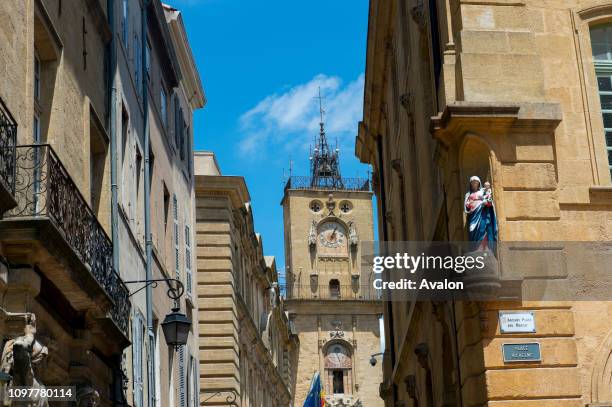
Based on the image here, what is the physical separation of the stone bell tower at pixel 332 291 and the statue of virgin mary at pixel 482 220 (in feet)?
193

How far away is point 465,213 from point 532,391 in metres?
2.42

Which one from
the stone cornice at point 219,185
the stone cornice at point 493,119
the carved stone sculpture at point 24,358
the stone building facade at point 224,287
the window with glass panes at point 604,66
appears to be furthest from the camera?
the stone cornice at point 219,185

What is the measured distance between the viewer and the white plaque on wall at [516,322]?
50.2ft

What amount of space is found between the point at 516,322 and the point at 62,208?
19.1ft

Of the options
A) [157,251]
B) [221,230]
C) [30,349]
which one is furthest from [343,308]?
[30,349]

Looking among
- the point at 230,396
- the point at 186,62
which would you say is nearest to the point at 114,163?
the point at 186,62

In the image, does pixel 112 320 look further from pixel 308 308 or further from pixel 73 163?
pixel 308 308

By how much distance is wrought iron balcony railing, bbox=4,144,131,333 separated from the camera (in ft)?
41.3

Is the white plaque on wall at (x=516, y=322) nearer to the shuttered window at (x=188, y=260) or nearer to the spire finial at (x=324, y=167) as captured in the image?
the shuttered window at (x=188, y=260)

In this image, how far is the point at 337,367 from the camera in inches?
3162

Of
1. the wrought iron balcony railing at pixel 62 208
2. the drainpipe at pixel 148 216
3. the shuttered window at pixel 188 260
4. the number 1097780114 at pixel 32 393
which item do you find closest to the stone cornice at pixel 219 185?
the shuttered window at pixel 188 260

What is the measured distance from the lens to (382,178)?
118 feet

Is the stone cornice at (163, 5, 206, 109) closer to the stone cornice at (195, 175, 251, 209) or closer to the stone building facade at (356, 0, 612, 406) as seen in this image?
the stone cornice at (195, 175, 251, 209)

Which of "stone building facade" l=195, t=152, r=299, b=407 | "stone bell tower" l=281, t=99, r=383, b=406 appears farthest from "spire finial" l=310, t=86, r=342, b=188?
"stone building facade" l=195, t=152, r=299, b=407
